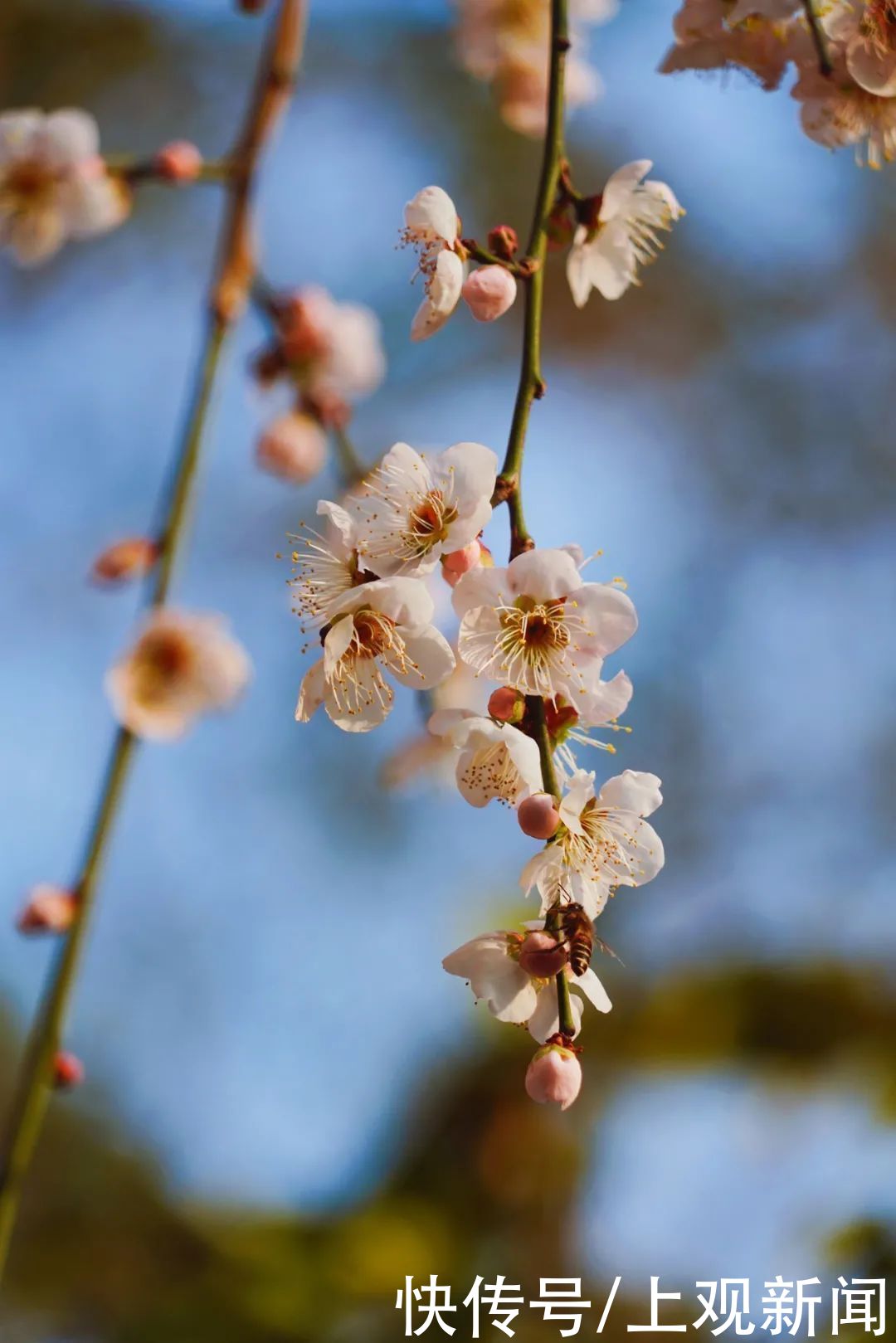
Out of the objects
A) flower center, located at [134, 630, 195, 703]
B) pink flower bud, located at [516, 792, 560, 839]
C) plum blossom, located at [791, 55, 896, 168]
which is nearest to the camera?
pink flower bud, located at [516, 792, 560, 839]

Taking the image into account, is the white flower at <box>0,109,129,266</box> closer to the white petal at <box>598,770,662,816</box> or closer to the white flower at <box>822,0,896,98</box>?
the white flower at <box>822,0,896,98</box>

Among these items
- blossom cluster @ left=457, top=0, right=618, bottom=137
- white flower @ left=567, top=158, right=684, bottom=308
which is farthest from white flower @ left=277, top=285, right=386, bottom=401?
white flower @ left=567, top=158, right=684, bottom=308

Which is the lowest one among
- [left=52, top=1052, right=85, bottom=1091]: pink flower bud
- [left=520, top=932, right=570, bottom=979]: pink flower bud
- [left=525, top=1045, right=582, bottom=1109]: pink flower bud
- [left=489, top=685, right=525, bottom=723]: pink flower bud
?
[left=525, top=1045, right=582, bottom=1109]: pink flower bud

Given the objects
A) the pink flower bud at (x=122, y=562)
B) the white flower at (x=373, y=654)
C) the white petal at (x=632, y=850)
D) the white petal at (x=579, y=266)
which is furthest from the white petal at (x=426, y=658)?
the pink flower bud at (x=122, y=562)

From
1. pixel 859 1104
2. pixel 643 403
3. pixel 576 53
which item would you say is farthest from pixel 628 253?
pixel 643 403

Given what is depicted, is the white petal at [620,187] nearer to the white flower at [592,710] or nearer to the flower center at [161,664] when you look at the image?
the white flower at [592,710]
